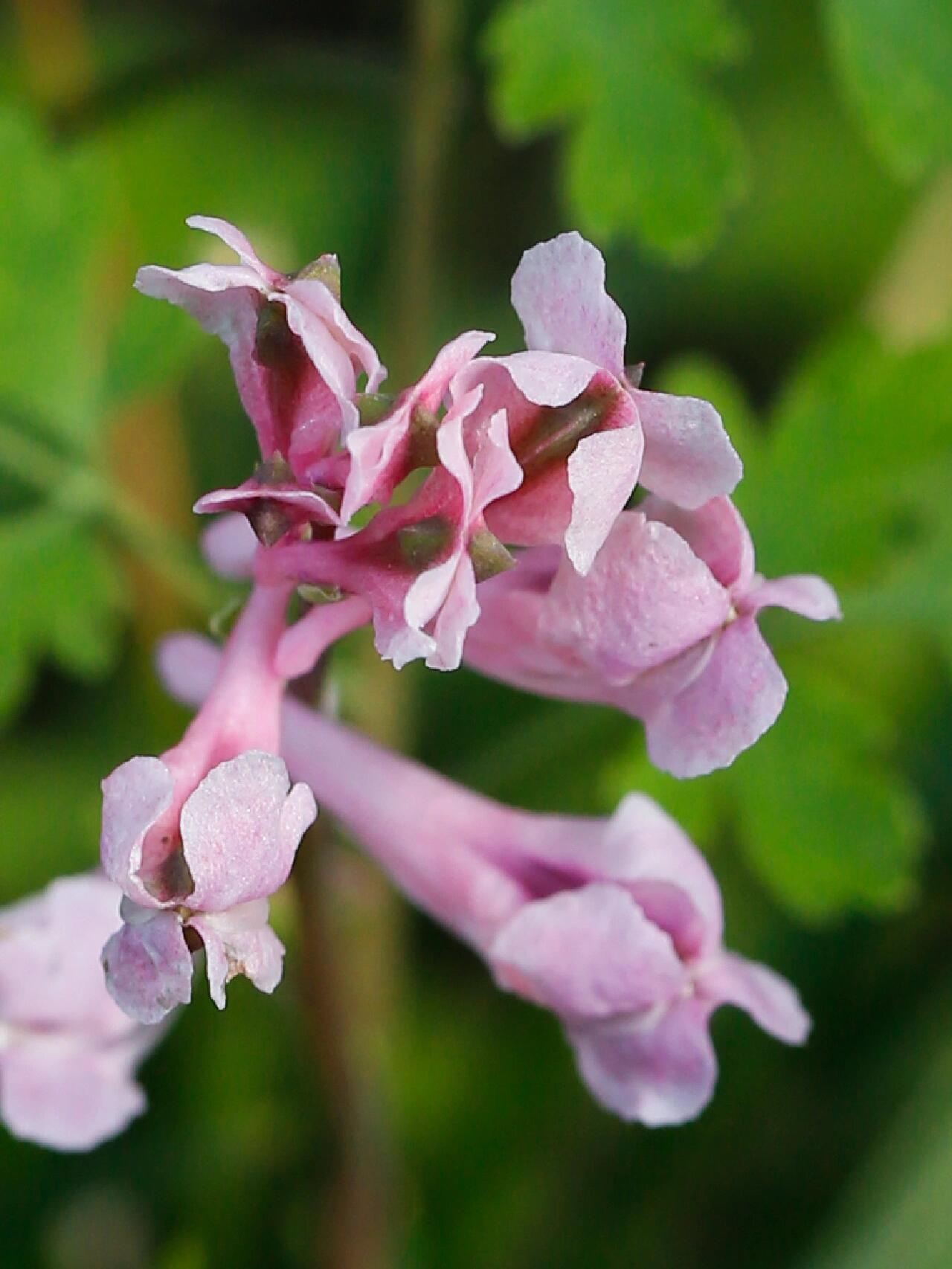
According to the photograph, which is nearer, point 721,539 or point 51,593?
point 721,539

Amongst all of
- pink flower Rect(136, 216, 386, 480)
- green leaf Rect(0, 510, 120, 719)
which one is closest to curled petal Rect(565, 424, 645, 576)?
pink flower Rect(136, 216, 386, 480)

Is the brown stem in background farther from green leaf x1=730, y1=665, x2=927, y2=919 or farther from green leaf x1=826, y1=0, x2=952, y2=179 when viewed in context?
green leaf x1=826, y1=0, x2=952, y2=179

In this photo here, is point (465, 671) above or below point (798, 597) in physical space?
below

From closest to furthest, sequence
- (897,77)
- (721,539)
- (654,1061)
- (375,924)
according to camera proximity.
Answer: (721,539) < (654,1061) < (897,77) < (375,924)

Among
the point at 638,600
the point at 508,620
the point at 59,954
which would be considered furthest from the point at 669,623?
the point at 59,954

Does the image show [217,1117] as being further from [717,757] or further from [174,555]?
[717,757]

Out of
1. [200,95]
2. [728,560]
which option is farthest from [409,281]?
[728,560]

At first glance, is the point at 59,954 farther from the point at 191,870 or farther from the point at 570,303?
the point at 570,303
